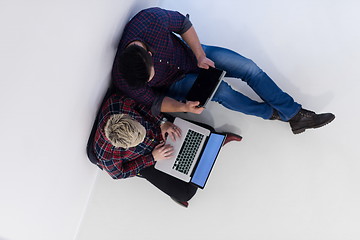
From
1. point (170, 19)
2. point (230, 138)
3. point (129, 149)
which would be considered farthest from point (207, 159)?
point (170, 19)

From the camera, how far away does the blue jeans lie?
1.99 meters

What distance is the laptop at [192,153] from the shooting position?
2.04 meters

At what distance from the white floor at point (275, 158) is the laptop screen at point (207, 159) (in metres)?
0.23

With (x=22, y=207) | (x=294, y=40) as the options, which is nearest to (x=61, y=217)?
(x=22, y=207)

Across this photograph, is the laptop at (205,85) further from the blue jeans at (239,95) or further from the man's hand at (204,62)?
the blue jeans at (239,95)

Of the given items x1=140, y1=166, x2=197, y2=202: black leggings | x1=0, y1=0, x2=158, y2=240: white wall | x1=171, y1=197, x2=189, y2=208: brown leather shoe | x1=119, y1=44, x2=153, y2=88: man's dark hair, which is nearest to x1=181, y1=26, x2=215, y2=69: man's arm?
x1=0, y1=0, x2=158, y2=240: white wall

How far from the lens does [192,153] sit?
2049 millimetres

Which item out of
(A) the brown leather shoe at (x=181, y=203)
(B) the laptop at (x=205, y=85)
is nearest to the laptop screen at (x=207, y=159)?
(A) the brown leather shoe at (x=181, y=203)

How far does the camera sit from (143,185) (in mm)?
2359

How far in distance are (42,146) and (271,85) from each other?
1.34 metres

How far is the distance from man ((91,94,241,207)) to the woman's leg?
10.3 inches

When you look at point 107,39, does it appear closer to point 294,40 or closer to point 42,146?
point 42,146

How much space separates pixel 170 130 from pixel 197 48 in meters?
0.52

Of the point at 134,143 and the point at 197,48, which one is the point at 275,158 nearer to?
the point at 197,48
